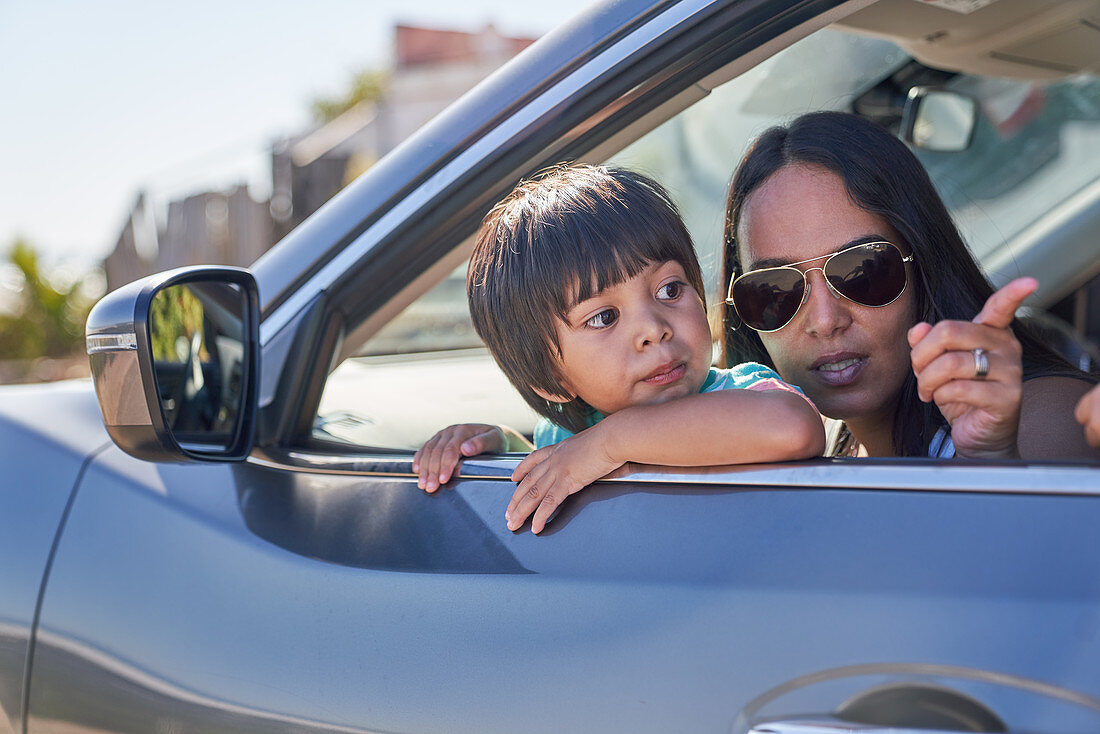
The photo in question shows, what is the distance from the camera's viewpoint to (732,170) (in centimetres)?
196

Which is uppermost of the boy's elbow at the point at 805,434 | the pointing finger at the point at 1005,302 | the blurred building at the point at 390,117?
the blurred building at the point at 390,117

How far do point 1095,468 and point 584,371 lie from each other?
29.6 inches

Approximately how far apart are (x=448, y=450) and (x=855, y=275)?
694 millimetres

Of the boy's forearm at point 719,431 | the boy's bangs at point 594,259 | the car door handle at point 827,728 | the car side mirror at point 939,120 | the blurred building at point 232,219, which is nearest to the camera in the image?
the car door handle at point 827,728

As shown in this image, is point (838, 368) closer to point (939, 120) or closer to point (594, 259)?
point (594, 259)

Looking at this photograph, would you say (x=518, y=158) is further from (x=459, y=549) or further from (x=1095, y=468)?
(x=1095, y=468)

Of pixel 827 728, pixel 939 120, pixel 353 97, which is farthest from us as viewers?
pixel 353 97

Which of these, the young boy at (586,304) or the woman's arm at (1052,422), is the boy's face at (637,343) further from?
the woman's arm at (1052,422)

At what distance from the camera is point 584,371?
154cm

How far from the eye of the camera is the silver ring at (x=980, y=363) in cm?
115

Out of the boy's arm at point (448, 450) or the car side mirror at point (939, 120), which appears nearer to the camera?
the boy's arm at point (448, 450)

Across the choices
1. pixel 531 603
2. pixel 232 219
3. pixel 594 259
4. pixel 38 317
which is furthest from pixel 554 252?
pixel 38 317

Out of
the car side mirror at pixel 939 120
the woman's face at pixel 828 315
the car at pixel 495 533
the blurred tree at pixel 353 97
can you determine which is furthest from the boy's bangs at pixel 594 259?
the blurred tree at pixel 353 97

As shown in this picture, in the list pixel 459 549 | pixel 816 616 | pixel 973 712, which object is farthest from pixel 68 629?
pixel 973 712
